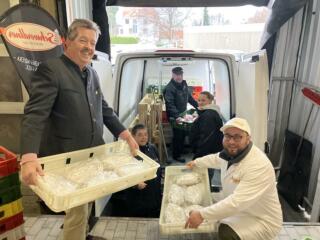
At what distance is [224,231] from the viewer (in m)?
1.88

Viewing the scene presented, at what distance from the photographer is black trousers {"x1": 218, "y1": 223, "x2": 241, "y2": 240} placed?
1.79 meters

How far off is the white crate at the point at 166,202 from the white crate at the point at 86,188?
0.37 meters

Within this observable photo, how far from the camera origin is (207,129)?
109 inches

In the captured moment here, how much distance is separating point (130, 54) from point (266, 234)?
1.80 metres

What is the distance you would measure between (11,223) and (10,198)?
172mm

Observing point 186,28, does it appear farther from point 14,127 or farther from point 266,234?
point 266,234

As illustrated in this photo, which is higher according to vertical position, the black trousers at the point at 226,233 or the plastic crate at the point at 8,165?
the plastic crate at the point at 8,165

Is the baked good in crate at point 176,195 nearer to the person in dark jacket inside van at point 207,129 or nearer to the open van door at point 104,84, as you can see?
the open van door at point 104,84

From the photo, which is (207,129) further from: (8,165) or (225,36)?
(8,165)

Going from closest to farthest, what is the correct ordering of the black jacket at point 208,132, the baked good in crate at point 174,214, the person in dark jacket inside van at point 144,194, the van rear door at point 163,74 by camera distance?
the baked good in crate at point 174,214, the person in dark jacket inside van at point 144,194, the van rear door at point 163,74, the black jacket at point 208,132

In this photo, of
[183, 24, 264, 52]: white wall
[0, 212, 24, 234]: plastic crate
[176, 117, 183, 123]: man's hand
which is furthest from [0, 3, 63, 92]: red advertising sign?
[176, 117, 183, 123]: man's hand

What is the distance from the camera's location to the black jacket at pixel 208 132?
278 centimetres

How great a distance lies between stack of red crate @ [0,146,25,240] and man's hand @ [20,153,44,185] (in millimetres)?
384

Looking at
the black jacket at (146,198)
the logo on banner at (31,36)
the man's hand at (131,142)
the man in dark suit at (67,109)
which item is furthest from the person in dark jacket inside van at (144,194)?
the logo on banner at (31,36)
